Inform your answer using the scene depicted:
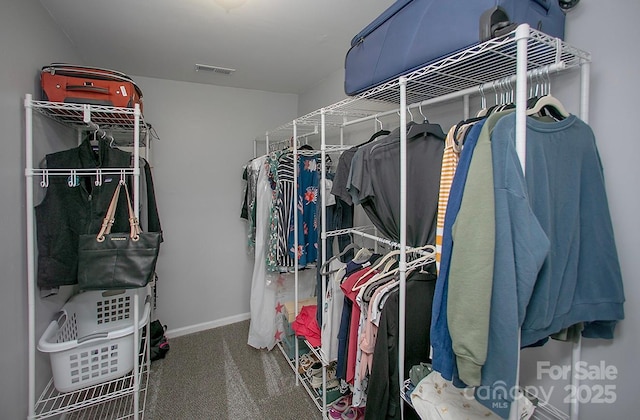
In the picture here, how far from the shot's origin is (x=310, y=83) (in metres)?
2.95

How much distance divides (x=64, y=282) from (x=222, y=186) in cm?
170

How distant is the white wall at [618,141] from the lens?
37.8 inches

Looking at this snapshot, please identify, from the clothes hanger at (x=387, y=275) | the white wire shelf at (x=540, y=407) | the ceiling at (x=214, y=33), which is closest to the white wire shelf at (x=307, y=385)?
the white wire shelf at (x=540, y=407)

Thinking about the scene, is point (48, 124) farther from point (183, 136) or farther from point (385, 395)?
point (385, 395)

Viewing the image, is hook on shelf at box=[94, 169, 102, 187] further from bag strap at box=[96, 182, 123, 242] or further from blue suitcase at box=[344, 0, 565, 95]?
blue suitcase at box=[344, 0, 565, 95]

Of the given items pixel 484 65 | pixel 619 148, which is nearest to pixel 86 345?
pixel 484 65

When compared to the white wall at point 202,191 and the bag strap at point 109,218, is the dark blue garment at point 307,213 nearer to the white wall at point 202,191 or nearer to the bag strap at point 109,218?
the white wall at point 202,191

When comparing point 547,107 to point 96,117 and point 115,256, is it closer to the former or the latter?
point 115,256

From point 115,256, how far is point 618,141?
7.14 ft

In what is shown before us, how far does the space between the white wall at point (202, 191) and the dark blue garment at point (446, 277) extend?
2599mm

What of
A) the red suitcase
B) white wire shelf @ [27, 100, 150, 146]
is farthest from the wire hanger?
the red suitcase

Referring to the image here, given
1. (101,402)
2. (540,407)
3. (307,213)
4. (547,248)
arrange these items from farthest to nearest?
(307,213), (101,402), (540,407), (547,248)

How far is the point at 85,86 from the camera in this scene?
156 cm

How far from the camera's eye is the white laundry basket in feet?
4.81
